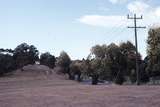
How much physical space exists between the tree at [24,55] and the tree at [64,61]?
27.8 m

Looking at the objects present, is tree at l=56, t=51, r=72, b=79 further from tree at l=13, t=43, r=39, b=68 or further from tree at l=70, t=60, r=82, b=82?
tree at l=13, t=43, r=39, b=68

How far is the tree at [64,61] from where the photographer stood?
122631mm

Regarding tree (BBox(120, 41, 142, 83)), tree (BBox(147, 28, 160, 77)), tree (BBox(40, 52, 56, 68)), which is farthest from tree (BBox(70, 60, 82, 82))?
tree (BBox(147, 28, 160, 77))

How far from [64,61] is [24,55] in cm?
3701

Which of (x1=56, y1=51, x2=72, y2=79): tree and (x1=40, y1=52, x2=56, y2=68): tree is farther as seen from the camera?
(x1=40, y1=52, x2=56, y2=68): tree

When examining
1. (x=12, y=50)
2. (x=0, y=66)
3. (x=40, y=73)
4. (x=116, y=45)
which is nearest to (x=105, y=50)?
(x=116, y=45)

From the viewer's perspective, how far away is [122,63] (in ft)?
290

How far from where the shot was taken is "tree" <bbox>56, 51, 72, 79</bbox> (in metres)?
123

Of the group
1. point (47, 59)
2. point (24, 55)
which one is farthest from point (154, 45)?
point (47, 59)

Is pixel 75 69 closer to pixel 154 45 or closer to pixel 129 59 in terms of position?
pixel 129 59

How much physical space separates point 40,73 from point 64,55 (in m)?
10.2

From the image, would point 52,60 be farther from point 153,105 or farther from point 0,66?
point 153,105

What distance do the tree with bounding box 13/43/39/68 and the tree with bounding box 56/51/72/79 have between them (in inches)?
1093

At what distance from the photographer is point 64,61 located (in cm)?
12200
